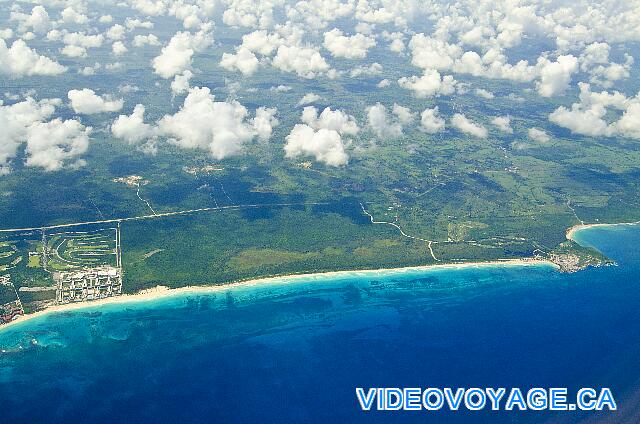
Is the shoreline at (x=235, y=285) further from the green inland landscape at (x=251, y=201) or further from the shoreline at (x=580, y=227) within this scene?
the shoreline at (x=580, y=227)

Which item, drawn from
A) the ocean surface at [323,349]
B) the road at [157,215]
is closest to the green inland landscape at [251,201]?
the road at [157,215]

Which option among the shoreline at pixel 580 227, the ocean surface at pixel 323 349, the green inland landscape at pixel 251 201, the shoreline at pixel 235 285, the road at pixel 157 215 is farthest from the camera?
the shoreline at pixel 580 227

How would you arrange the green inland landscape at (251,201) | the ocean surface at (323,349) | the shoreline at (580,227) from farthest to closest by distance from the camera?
the shoreline at (580,227) → the green inland landscape at (251,201) → the ocean surface at (323,349)

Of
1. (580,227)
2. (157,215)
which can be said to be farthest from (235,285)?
(580,227)

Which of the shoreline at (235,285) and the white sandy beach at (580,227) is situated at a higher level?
the white sandy beach at (580,227)

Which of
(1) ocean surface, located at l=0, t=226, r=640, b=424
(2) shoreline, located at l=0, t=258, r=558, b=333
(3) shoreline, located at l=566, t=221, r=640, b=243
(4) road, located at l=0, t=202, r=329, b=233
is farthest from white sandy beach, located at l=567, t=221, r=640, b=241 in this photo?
(4) road, located at l=0, t=202, r=329, b=233

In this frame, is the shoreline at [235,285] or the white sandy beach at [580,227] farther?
the white sandy beach at [580,227]

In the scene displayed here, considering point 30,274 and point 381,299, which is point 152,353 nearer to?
point 30,274
